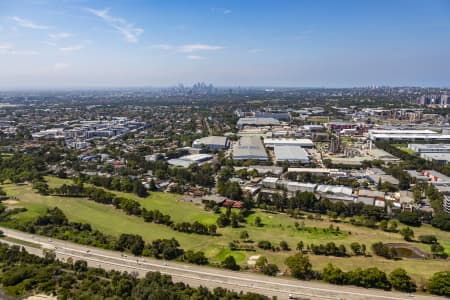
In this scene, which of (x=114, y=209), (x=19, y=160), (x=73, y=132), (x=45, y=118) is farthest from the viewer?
(x=45, y=118)

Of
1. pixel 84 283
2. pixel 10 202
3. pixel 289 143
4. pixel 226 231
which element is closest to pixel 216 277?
pixel 226 231

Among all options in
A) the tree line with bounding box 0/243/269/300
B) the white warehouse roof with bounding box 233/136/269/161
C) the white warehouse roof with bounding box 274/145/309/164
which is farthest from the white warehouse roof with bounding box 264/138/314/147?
the tree line with bounding box 0/243/269/300

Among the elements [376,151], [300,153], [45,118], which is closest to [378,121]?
[376,151]

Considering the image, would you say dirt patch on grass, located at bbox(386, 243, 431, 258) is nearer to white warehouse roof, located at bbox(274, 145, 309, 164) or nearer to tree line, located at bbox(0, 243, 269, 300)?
tree line, located at bbox(0, 243, 269, 300)

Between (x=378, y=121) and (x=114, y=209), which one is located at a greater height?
(x=378, y=121)

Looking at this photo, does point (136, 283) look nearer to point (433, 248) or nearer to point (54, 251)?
point (54, 251)

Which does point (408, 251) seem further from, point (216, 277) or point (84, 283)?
point (84, 283)
